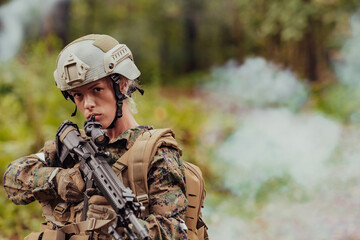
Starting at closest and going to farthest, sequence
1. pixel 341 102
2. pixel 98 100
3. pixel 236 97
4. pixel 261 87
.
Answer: pixel 98 100, pixel 341 102, pixel 261 87, pixel 236 97

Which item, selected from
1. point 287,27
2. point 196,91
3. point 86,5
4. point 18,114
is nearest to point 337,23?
point 287,27

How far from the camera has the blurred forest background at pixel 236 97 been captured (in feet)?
24.1

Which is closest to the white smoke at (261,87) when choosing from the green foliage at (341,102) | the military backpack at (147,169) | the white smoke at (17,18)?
the green foliage at (341,102)

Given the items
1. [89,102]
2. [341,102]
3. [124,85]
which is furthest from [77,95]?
[341,102]

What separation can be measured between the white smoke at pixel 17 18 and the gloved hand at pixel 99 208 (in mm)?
9811

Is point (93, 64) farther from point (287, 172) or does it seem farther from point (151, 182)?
point (287, 172)

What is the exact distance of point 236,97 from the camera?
1450 centimetres

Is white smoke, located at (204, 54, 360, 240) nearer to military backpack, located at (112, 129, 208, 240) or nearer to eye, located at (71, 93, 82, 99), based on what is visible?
military backpack, located at (112, 129, 208, 240)

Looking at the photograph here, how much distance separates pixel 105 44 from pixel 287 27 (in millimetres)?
10940

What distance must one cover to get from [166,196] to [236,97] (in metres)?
12.3

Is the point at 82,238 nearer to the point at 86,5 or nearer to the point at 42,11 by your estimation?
the point at 42,11

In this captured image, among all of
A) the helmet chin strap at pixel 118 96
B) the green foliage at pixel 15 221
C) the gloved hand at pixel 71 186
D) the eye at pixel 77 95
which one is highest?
the green foliage at pixel 15 221

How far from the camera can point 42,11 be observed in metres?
12.6

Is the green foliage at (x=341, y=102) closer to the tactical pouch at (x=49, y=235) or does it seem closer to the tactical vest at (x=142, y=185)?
the tactical vest at (x=142, y=185)
